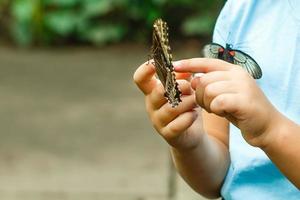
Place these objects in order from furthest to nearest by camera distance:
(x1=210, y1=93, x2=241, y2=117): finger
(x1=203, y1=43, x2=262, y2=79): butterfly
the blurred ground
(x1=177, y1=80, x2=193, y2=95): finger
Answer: the blurred ground
(x1=177, y1=80, x2=193, y2=95): finger
(x1=203, y1=43, x2=262, y2=79): butterfly
(x1=210, y1=93, x2=241, y2=117): finger

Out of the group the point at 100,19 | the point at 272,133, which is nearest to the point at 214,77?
the point at 272,133

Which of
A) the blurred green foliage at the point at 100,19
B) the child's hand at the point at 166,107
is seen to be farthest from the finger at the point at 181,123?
the blurred green foliage at the point at 100,19

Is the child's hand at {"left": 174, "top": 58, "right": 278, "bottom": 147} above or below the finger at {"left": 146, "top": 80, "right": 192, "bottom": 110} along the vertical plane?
above

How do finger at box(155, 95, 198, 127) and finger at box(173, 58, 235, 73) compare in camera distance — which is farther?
finger at box(155, 95, 198, 127)

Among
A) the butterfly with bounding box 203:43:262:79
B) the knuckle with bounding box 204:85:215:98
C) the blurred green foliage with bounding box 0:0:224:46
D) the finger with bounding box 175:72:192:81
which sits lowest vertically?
the blurred green foliage with bounding box 0:0:224:46

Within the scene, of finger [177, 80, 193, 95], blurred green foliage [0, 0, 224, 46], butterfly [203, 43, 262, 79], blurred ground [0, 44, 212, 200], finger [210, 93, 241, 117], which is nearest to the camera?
finger [210, 93, 241, 117]

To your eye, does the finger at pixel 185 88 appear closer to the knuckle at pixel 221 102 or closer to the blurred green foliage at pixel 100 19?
the knuckle at pixel 221 102

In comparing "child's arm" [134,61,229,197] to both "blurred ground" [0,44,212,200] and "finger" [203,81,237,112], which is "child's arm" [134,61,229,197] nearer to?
"finger" [203,81,237,112]

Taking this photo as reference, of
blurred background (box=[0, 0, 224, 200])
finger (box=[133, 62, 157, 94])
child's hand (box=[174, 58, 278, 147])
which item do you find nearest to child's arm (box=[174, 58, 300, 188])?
child's hand (box=[174, 58, 278, 147])
